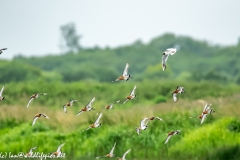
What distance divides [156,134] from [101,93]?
20877 mm

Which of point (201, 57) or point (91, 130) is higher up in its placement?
point (91, 130)

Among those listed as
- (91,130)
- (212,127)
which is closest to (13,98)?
(91,130)

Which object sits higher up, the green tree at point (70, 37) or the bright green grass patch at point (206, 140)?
the bright green grass patch at point (206, 140)

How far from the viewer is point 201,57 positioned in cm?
10400

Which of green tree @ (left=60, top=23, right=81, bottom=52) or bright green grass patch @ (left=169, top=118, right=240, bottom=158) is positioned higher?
bright green grass patch @ (left=169, top=118, right=240, bottom=158)

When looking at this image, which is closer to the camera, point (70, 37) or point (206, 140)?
point (206, 140)

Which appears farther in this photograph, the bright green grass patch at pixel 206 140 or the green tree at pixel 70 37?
the green tree at pixel 70 37

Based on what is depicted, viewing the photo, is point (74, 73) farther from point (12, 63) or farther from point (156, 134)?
point (156, 134)

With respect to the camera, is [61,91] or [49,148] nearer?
[49,148]

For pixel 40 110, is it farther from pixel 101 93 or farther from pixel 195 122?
pixel 101 93

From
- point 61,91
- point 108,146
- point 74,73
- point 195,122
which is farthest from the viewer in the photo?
point 74,73

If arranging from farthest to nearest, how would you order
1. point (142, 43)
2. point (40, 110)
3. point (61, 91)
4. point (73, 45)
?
point (142, 43) → point (73, 45) → point (61, 91) → point (40, 110)

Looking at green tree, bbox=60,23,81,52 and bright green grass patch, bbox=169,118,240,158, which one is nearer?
bright green grass patch, bbox=169,118,240,158

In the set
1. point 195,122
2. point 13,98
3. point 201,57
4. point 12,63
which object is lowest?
point 201,57
